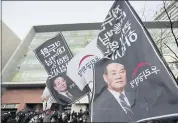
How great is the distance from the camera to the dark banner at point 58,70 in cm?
855

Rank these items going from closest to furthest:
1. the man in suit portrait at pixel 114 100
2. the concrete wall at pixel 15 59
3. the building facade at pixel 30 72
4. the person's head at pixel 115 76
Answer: the man in suit portrait at pixel 114 100
the person's head at pixel 115 76
the building facade at pixel 30 72
the concrete wall at pixel 15 59

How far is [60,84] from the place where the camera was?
29.1 ft

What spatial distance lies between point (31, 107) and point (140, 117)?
15232 millimetres

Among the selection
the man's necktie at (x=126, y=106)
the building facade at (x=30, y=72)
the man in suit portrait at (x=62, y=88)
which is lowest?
the man's necktie at (x=126, y=106)

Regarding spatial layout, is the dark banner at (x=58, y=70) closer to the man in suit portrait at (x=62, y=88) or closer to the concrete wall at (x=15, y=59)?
the man in suit portrait at (x=62, y=88)

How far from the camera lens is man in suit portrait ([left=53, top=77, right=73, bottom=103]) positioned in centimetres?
853

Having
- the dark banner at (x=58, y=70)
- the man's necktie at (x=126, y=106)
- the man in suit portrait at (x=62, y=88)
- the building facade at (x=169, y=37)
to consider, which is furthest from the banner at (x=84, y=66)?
the building facade at (x=169, y=37)

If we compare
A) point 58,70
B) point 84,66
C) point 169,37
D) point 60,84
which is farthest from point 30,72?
point 84,66

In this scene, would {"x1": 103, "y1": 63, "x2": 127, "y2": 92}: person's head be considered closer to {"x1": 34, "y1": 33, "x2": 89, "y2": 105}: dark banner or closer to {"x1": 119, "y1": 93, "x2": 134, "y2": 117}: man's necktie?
{"x1": 119, "y1": 93, "x2": 134, "y2": 117}: man's necktie

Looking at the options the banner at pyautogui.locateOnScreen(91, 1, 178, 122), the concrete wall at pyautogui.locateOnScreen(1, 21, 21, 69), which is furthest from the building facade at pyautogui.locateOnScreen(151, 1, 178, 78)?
the concrete wall at pyautogui.locateOnScreen(1, 21, 21, 69)

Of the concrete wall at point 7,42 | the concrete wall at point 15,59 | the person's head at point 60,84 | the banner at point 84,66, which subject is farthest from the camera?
the concrete wall at point 7,42

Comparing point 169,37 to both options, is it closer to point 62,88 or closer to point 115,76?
point 62,88

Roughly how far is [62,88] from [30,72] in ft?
38.5

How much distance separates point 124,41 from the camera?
17.0 ft
